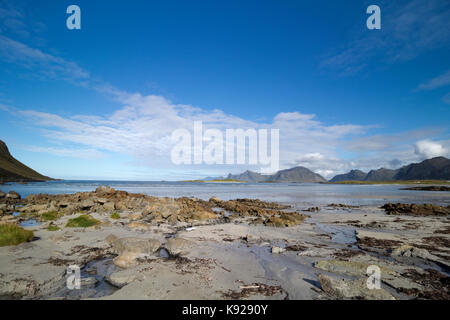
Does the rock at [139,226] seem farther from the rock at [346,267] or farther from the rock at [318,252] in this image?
the rock at [346,267]

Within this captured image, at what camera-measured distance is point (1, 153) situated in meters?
148

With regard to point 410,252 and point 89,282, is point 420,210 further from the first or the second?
point 89,282

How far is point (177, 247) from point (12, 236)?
7199 millimetres

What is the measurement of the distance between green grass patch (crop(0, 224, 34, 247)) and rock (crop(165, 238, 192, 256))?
6454 mm

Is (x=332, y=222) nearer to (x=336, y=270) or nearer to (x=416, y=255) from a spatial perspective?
(x=416, y=255)

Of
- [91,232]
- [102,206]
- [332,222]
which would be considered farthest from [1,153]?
[332,222]

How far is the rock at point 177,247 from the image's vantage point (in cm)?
891

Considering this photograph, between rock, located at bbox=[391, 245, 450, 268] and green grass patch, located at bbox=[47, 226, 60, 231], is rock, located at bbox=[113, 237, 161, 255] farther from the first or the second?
rock, located at bbox=[391, 245, 450, 268]

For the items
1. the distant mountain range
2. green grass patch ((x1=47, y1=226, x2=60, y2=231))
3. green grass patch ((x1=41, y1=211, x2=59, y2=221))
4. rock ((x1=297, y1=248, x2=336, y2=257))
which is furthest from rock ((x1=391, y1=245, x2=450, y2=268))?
the distant mountain range

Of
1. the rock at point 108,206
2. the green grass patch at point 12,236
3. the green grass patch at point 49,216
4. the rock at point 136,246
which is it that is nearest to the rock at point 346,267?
the rock at point 136,246

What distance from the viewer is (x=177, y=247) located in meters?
9.22

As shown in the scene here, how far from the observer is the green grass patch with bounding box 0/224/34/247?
894 centimetres

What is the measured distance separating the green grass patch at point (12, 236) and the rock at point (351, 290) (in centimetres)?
1222
